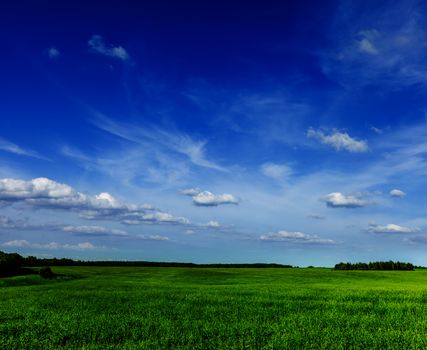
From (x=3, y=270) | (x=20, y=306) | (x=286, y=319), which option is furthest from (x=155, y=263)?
(x=286, y=319)

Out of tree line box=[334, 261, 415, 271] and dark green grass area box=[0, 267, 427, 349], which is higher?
tree line box=[334, 261, 415, 271]

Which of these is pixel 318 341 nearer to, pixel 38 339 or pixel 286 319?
pixel 286 319

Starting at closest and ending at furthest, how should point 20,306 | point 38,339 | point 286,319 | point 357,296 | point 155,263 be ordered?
point 38,339 → point 286,319 → point 20,306 → point 357,296 → point 155,263

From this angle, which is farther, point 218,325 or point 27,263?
point 27,263

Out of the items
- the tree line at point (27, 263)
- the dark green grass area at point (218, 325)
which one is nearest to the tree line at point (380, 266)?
the tree line at point (27, 263)

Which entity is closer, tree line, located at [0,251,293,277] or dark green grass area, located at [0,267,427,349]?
dark green grass area, located at [0,267,427,349]

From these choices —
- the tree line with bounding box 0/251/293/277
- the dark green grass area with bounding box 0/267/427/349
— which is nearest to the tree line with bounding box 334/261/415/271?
the tree line with bounding box 0/251/293/277

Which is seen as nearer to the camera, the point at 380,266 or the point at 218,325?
the point at 218,325

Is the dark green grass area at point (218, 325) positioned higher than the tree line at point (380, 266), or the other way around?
the tree line at point (380, 266)

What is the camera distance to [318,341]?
1399 centimetres

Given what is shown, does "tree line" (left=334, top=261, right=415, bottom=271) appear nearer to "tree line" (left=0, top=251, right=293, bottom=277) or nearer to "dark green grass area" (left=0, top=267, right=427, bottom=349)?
"tree line" (left=0, top=251, right=293, bottom=277)

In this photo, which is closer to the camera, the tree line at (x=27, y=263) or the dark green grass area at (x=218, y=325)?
the dark green grass area at (x=218, y=325)

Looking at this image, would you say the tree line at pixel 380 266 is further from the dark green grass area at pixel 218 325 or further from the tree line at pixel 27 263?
the dark green grass area at pixel 218 325

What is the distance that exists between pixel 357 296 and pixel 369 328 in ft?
40.2
